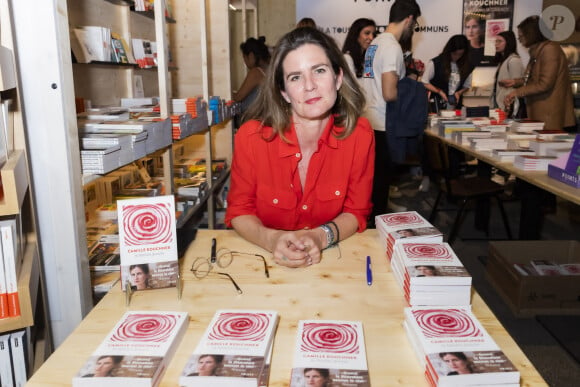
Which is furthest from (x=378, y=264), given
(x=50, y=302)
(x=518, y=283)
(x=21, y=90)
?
(x=518, y=283)

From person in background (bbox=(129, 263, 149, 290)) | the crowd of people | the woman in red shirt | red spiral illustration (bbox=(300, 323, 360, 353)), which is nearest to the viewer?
red spiral illustration (bbox=(300, 323, 360, 353))

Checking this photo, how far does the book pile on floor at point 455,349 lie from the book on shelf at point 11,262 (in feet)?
3.22

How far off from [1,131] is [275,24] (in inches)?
272

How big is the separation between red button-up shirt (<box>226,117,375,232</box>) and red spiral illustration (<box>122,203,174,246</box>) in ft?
2.19

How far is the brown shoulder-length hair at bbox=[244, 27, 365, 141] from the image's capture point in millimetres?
1863

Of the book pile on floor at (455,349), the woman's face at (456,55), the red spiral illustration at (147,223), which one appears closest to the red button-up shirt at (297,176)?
the red spiral illustration at (147,223)

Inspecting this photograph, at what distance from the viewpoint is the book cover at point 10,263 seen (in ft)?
4.19

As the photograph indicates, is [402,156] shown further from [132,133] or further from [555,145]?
[132,133]

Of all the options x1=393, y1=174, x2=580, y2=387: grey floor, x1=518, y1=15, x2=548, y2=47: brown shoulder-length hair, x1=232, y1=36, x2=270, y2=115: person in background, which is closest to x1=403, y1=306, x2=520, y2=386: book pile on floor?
x1=393, y1=174, x2=580, y2=387: grey floor

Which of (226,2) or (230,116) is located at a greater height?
(226,2)

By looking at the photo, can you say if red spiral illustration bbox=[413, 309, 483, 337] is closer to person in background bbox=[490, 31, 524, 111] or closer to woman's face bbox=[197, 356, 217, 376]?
woman's face bbox=[197, 356, 217, 376]

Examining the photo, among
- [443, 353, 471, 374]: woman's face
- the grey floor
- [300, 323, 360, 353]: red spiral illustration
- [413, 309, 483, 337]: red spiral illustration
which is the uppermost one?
[413, 309, 483, 337]: red spiral illustration

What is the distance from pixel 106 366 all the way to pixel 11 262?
568 millimetres

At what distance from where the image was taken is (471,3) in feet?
23.6
